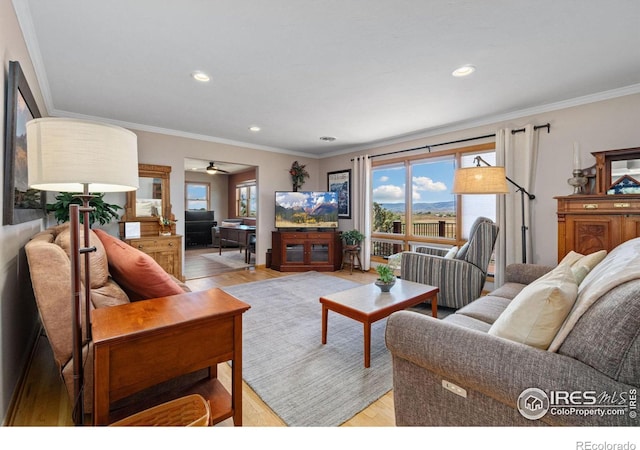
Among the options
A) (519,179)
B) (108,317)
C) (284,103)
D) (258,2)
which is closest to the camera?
(108,317)

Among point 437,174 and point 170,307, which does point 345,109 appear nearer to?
point 437,174

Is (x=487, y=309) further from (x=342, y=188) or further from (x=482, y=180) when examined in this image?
(x=342, y=188)

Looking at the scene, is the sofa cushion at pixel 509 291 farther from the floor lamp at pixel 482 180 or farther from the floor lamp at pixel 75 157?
the floor lamp at pixel 75 157

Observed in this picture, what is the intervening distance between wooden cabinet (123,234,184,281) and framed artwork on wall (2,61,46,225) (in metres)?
1.98

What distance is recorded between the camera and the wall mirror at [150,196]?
13.7 ft

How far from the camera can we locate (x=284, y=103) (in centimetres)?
330

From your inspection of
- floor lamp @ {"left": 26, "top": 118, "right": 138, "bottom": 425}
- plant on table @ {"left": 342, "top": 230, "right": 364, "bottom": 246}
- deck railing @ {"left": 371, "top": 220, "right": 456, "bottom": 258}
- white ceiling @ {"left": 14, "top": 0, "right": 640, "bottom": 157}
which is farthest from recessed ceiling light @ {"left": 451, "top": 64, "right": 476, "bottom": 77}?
plant on table @ {"left": 342, "top": 230, "right": 364, "bottom": 246}

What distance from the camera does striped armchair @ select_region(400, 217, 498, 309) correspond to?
294cm

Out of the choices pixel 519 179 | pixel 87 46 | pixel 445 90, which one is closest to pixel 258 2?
pixel 87 46

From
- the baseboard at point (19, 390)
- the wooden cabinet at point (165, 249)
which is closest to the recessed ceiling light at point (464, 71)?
the baseboard at point (19, 390)

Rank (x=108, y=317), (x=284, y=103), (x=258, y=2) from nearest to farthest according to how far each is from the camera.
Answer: (x=108, y=317), (x=258, y=2), (x=284, y=103)

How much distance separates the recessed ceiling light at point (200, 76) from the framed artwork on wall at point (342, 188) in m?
3.53

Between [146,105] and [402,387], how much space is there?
12.6 feet

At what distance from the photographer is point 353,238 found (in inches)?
210
